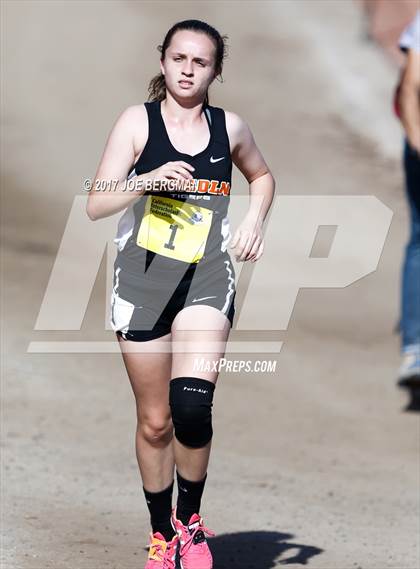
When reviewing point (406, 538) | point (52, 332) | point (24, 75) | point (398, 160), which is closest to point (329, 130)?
point (398, 160)

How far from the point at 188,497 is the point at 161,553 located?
0.28 meters

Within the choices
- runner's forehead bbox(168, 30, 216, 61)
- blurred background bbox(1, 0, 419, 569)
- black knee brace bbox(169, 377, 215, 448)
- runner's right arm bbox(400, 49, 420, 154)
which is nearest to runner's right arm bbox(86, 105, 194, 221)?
runner's forehead bbox(168, 30, 216, 61)

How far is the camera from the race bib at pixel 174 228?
5.00 m

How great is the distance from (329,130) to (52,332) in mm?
10577

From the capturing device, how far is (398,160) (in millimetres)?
19781

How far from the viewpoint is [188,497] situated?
5.40 metres

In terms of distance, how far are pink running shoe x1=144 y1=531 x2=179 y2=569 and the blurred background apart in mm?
663

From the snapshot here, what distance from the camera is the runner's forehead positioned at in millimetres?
4879

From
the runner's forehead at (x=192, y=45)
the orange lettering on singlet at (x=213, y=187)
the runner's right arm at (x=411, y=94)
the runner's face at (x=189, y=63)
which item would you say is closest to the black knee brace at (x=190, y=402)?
the orange lettering on singlet at (x=213, y=187)

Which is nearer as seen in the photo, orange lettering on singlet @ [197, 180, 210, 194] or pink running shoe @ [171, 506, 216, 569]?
orange lettering on singlet @ [197, 180, 210, 194]

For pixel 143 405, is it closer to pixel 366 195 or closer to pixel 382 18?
pixel 366 195
